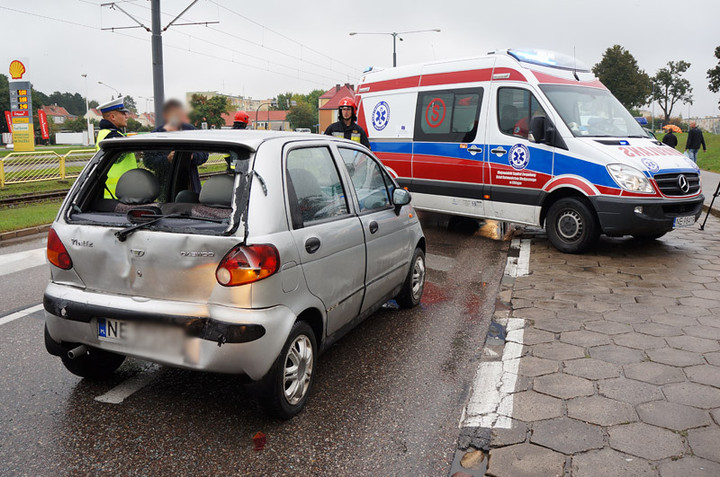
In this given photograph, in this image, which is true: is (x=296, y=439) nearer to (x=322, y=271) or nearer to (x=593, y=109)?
A: (x=322, y=271)

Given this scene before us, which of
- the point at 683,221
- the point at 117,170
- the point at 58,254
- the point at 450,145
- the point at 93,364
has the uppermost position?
the point at 450,145

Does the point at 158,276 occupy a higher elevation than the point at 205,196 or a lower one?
lower

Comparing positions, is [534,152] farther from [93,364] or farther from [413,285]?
[93,364]

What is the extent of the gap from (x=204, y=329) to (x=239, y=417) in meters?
0.72

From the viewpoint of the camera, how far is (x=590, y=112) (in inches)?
324

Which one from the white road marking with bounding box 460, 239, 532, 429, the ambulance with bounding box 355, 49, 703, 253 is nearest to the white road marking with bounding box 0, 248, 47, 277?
the ambulance with bounding box 355, 49, 703, 253

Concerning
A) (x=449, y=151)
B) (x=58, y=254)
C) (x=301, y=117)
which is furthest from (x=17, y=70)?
(x=301, y=117)

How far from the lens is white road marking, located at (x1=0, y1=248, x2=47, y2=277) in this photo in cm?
726

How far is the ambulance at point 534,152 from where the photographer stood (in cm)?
741

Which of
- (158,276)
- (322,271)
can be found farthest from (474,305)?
(158,276)

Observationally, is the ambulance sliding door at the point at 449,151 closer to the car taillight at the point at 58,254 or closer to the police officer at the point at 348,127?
the police officer at the point at 348,127

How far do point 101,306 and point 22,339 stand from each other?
6.44 feet

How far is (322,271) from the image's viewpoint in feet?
11.7

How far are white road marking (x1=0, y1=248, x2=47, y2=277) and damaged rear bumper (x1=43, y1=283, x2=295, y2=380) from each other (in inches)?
186
